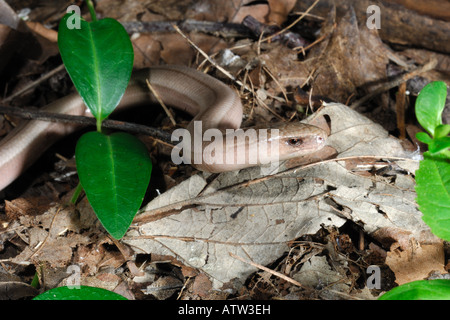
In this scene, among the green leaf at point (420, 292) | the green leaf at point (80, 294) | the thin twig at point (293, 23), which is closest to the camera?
the green leaf at point (420, 292)

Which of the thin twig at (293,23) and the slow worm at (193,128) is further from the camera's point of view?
the thin twig at (293,23)

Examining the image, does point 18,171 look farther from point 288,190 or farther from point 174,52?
point 288,190

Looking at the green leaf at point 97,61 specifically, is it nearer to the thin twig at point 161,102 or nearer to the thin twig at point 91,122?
the thin twig at point 91,122

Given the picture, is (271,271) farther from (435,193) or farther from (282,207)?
(435,193)

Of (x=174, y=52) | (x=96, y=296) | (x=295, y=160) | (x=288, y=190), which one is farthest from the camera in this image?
(x=174, y=52)

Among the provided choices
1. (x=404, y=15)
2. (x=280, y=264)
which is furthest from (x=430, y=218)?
(x=404, y=15)

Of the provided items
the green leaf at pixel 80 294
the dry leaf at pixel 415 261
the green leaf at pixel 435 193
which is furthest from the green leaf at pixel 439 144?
the green leaf at pixel 80 294
